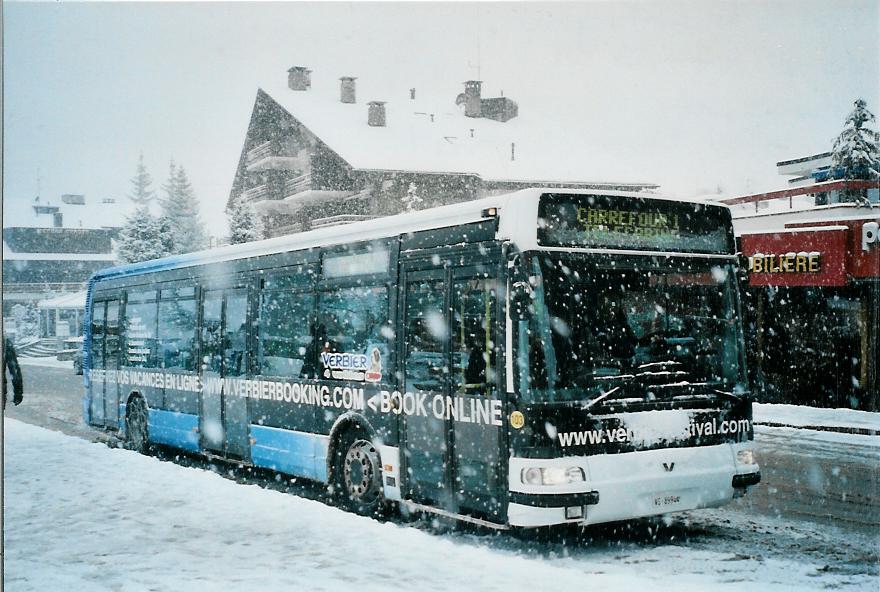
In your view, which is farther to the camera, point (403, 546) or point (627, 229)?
point (627, 229)

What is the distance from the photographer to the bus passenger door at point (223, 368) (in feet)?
39.0

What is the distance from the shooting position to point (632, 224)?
789 cm

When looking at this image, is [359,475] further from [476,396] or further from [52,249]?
[52,249]

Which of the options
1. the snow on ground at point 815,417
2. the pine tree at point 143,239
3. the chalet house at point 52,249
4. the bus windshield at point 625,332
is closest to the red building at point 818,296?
the snow on ground at point 815,417

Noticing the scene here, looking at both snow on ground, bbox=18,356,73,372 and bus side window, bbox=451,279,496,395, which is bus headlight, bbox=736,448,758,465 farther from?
snow on ground, bbox=18,356,73,372

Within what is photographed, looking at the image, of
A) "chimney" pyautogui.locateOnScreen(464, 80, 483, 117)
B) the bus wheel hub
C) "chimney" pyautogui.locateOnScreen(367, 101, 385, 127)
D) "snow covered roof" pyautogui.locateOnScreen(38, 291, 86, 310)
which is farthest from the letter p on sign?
"snow covered roof" pyautogui.locateOnScreen(38, 291, 86, 310)

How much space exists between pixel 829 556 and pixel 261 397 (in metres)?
6.63

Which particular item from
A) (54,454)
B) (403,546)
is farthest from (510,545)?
(54,454)

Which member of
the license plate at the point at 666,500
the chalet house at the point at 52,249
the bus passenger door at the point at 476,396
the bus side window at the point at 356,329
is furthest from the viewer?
the chalet house at the point at 52,249

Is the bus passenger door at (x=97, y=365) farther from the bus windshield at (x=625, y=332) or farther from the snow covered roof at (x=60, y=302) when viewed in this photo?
the snow covered roof at (x=60, y=302)

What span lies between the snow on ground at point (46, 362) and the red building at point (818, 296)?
109 ft

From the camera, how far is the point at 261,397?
11375 mm

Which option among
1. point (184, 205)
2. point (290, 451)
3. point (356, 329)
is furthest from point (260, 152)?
point (356, 329)

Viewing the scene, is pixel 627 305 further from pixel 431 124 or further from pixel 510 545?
pixel 431 124
